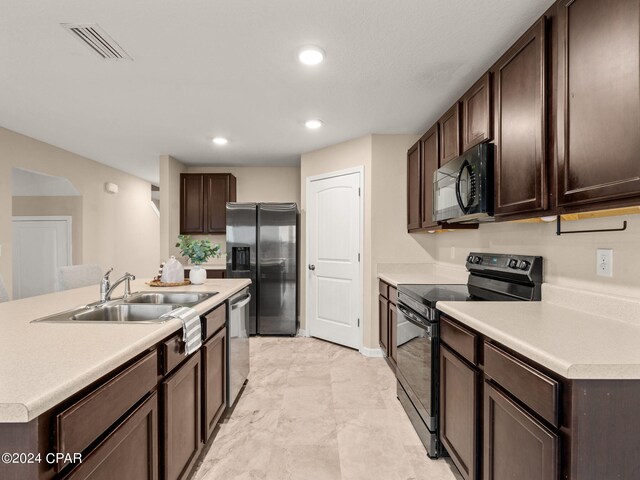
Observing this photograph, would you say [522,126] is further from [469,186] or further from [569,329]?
[569,329]

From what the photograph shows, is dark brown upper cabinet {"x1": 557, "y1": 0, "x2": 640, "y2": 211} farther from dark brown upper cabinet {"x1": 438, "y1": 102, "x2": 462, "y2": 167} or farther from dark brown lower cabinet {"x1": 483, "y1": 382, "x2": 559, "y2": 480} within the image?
dark brown upper cabinet {"x1": 438, "y1": 102, "x2": 462, "y2": 167}

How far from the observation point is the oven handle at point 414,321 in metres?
1.98

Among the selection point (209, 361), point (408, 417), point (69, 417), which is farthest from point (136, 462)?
point (408, 417)

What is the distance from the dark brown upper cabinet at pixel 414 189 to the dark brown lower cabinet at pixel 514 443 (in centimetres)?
213

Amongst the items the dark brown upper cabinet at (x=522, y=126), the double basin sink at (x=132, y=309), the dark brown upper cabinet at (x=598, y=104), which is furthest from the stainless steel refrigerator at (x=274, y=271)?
the dark brown upper cabinet at (x=598, y=104)

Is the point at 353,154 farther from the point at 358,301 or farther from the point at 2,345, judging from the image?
the point at 2,345

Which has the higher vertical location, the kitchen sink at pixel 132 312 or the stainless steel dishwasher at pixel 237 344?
the kitchen sink at pixel 132 312

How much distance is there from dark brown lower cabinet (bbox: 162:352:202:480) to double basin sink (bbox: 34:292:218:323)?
288mm

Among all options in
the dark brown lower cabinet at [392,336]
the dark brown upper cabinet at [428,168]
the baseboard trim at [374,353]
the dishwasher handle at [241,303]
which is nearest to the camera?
the dishwasher handle at [241,303]

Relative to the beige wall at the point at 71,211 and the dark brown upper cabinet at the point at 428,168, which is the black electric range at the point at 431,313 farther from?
the beige wall at the point at 71,211

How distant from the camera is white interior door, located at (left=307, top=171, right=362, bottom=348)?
3.97 meters

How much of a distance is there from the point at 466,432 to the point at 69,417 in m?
1.53

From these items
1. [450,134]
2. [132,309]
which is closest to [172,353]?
[132,309]

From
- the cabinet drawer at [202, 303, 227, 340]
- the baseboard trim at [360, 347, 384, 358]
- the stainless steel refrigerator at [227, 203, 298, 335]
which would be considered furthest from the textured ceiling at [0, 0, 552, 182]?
the baseboard trim at [360, 347, 384, 358]
